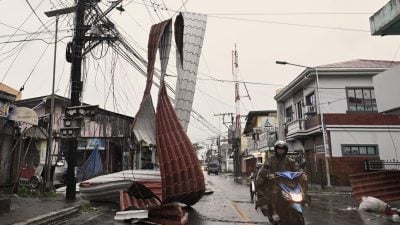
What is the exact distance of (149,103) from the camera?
11.3 meters

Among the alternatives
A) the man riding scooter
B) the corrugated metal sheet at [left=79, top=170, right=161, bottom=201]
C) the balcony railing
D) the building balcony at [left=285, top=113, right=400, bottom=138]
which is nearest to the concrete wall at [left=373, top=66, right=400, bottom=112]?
the man riding scooter

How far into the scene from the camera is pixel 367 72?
90.2ft

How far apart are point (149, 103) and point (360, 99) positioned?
21.5 m

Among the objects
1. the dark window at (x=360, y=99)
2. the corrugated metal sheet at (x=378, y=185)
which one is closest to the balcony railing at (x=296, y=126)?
the dark window at (x=360, y=99)

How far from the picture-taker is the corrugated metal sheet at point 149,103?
10859 mm

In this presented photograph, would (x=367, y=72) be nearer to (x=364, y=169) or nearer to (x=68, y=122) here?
(x=364, y=169)

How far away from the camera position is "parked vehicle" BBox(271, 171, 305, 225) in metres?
6.70

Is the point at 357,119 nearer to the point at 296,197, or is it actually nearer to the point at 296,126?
the point at 296,126

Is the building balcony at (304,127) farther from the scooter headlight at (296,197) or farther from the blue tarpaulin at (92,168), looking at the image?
the scooter headlight at (296,197)

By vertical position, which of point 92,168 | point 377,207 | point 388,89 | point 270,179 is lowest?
point 377,207

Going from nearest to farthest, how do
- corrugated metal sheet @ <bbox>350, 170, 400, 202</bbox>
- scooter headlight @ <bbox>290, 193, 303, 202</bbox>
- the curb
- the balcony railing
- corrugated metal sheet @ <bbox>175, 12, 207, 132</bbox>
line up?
scooter headlight @ <bbox>290, 193, 303, 202</bbox> → the curb → corrugated metal sheet @ <bbox>175, 12, 207, 132</bbox> → corrugated metal sheet @ <bbox>350, 170, 400, 202</bbox> → the balcony railing

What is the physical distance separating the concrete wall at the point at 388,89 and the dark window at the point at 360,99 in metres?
14.0

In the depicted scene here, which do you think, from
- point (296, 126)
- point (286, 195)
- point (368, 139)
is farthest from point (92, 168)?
point (286, 195)

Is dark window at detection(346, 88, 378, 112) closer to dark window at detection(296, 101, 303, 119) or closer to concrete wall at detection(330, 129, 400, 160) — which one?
concrete wall at detection(330, 129, 400, 160)
